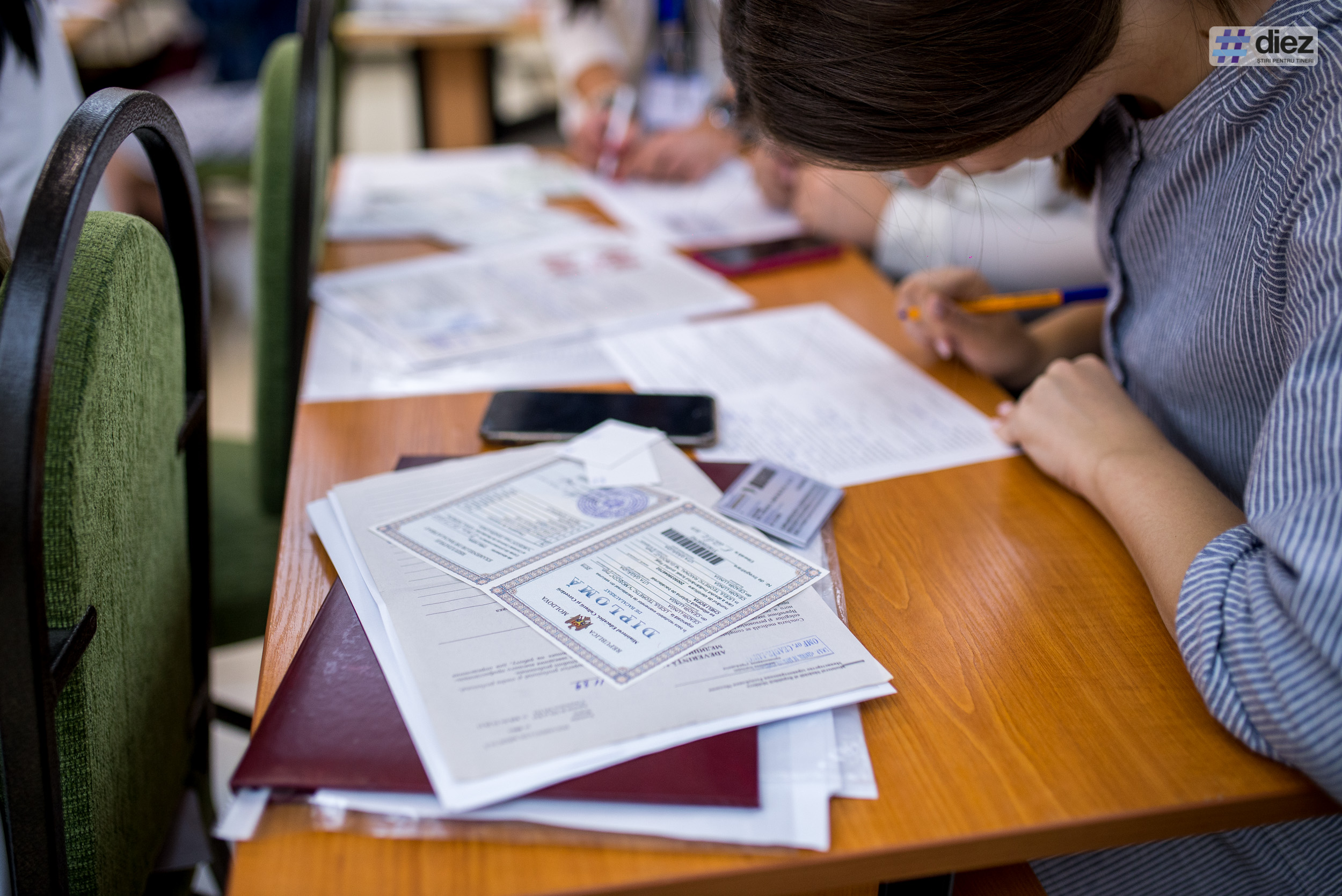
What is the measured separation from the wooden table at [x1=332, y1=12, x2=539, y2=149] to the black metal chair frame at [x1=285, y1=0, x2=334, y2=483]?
2.04 m

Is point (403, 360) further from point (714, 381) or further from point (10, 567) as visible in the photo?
point (10, 567)

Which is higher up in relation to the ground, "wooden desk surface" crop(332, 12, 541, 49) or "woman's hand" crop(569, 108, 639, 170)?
"wooden desk surface" crop(332, 12, 541, 49)

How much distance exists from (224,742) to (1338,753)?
1498 mm

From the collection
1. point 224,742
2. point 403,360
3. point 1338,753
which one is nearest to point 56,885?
point 403,360

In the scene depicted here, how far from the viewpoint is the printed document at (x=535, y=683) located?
18.3 inches

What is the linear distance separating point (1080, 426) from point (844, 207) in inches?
25.4

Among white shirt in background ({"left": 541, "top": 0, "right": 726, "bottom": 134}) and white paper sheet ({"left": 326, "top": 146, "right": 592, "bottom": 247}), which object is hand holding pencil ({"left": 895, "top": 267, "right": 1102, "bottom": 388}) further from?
white shirt in background ({"left": 541, "top": 0, "right": 726, "bottom": 134})

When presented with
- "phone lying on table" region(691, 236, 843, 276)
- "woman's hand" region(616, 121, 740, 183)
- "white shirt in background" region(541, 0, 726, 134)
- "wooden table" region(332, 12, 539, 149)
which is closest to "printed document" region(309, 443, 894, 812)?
"phone lying on table" region(691, 236, 843, 276)

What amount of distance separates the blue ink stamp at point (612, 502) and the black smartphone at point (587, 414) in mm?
112

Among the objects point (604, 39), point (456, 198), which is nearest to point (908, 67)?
point (456, 198)

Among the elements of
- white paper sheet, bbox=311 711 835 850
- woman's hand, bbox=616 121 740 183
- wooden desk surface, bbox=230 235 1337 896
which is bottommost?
wooden desk surface, bbox=230 235 1337 896

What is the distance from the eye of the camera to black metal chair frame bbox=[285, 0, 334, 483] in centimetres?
104

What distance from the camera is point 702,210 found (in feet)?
4.71

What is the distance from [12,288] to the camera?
1.43 feet
